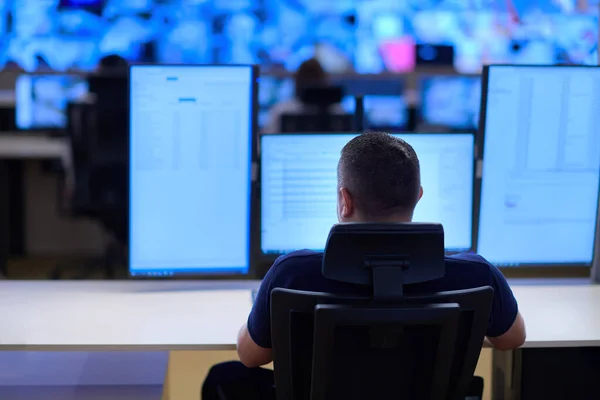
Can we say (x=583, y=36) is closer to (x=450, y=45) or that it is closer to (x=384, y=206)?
(x=450, y=45)

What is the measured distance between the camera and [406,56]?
680cm

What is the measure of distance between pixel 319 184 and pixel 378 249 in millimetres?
725

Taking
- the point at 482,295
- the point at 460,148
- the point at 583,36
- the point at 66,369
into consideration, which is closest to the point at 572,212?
the point at 460,148

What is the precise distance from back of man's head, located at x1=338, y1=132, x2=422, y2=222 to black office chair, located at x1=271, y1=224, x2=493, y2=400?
138mm

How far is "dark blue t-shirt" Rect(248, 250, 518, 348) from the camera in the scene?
129cm

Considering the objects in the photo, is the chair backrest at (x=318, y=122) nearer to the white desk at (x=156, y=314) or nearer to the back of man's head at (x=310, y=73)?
the white desk at (x=156, y=314)

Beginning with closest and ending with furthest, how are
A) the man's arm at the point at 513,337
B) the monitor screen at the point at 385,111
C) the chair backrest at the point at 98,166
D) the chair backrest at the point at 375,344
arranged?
the chair backrest at the point at 375,344 → the man's arm at the point at 513,337 → the chair backrest at the point at 98,166 → the monitor screen at the point at 385,111

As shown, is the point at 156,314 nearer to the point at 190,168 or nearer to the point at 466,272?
the point at 190,168

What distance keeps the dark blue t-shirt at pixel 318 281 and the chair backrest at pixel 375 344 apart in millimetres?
56

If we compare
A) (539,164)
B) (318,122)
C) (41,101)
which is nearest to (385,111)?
(318,122)

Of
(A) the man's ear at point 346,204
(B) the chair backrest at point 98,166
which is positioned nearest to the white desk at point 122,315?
(B) the chair backrest at point 98,166

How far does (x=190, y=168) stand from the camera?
1.96 m

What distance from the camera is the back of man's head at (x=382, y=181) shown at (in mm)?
1355

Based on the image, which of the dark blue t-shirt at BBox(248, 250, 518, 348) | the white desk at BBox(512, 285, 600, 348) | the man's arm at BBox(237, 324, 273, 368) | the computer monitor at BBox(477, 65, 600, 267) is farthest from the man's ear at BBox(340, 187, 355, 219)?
the computer monitor at BBox(477, 65, 600, 267)
